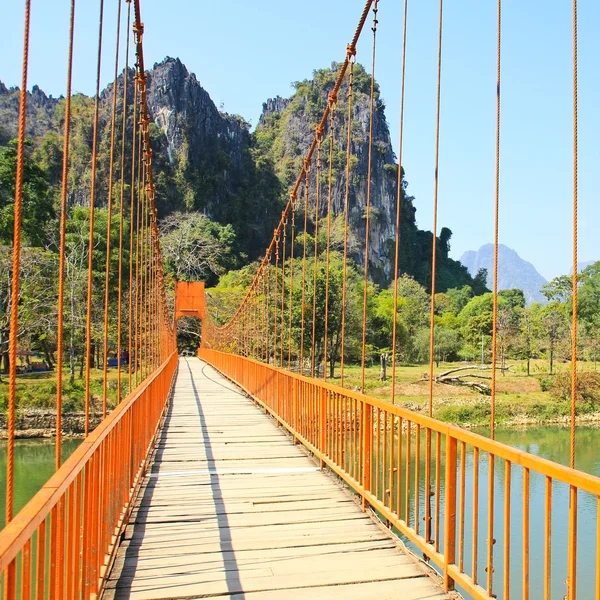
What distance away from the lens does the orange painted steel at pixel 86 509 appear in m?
1.66

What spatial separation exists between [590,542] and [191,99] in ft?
235

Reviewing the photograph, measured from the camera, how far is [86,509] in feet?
8.41

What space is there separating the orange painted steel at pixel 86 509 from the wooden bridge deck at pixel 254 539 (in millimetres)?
201

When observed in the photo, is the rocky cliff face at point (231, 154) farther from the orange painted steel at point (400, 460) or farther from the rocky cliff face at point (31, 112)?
the orange painted steel at point (400, 460)

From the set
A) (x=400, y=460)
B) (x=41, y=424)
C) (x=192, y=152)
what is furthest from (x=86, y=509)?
(x=192, y=152)

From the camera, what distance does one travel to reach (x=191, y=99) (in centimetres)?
7644

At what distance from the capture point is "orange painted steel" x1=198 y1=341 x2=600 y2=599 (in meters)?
2.28

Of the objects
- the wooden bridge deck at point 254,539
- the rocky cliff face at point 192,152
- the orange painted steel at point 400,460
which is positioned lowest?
the wooden bridge deck at point 254,539

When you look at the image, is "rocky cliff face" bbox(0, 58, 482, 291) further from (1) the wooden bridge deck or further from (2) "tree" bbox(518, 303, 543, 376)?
(1) the wooden bridge deck

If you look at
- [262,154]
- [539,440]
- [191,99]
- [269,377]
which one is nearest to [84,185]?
[191,99]

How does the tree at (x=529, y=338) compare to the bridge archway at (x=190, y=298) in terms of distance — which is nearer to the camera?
the tree at (x=529, y=338)

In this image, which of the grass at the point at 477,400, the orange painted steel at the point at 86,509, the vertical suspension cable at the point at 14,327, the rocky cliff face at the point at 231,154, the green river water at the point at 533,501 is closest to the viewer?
the orange painted steel at the point at 86,509

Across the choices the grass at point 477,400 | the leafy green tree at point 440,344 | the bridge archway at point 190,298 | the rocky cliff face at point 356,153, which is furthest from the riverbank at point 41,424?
the rocky cliff face at point 356,153

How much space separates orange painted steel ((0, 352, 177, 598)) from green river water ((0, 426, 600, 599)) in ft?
17.0
